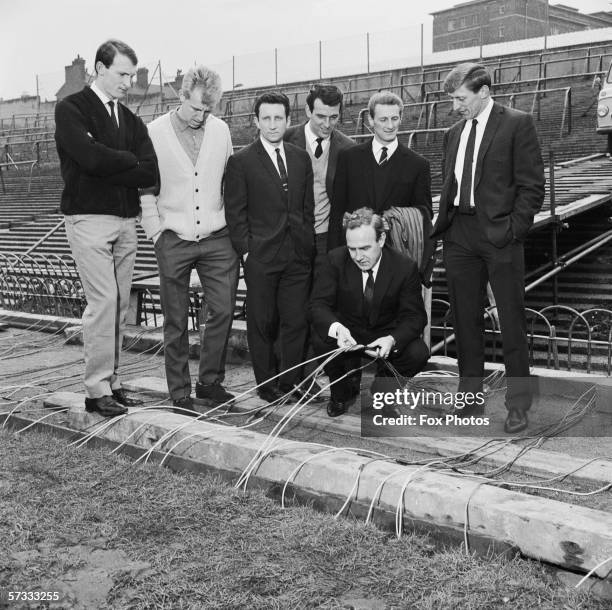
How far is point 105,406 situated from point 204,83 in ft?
6.48

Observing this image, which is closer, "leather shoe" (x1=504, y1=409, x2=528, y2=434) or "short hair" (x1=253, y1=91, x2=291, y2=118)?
"leather shoe" (x1=504, y1=409, x2=528, y2=434)

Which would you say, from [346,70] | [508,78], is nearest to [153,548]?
[508,78]

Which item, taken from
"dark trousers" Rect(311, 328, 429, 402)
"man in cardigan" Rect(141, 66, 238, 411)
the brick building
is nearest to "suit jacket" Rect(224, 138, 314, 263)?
"man in cardigan" Rect(141, 66, 238, 411)

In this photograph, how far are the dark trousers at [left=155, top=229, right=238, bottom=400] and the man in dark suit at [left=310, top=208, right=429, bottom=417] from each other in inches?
24.7

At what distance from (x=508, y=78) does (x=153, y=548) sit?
23.4 m

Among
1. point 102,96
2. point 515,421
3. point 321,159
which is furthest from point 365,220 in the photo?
point 102,96

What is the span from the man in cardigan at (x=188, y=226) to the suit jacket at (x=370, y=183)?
719 mm

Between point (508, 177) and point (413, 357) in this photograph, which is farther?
point (413, 357)

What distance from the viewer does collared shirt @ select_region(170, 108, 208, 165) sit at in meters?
5.44

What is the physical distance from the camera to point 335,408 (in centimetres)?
535

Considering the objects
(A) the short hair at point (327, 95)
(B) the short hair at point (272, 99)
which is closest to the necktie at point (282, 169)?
(B) the short hair at point (272, 99)

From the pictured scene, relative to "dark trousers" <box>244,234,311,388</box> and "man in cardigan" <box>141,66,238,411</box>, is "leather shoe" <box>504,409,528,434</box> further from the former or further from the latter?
"man in cardigan" <box>141,66,238,411</box>

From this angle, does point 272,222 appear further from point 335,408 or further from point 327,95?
point 335,408

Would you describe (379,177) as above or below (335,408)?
above
